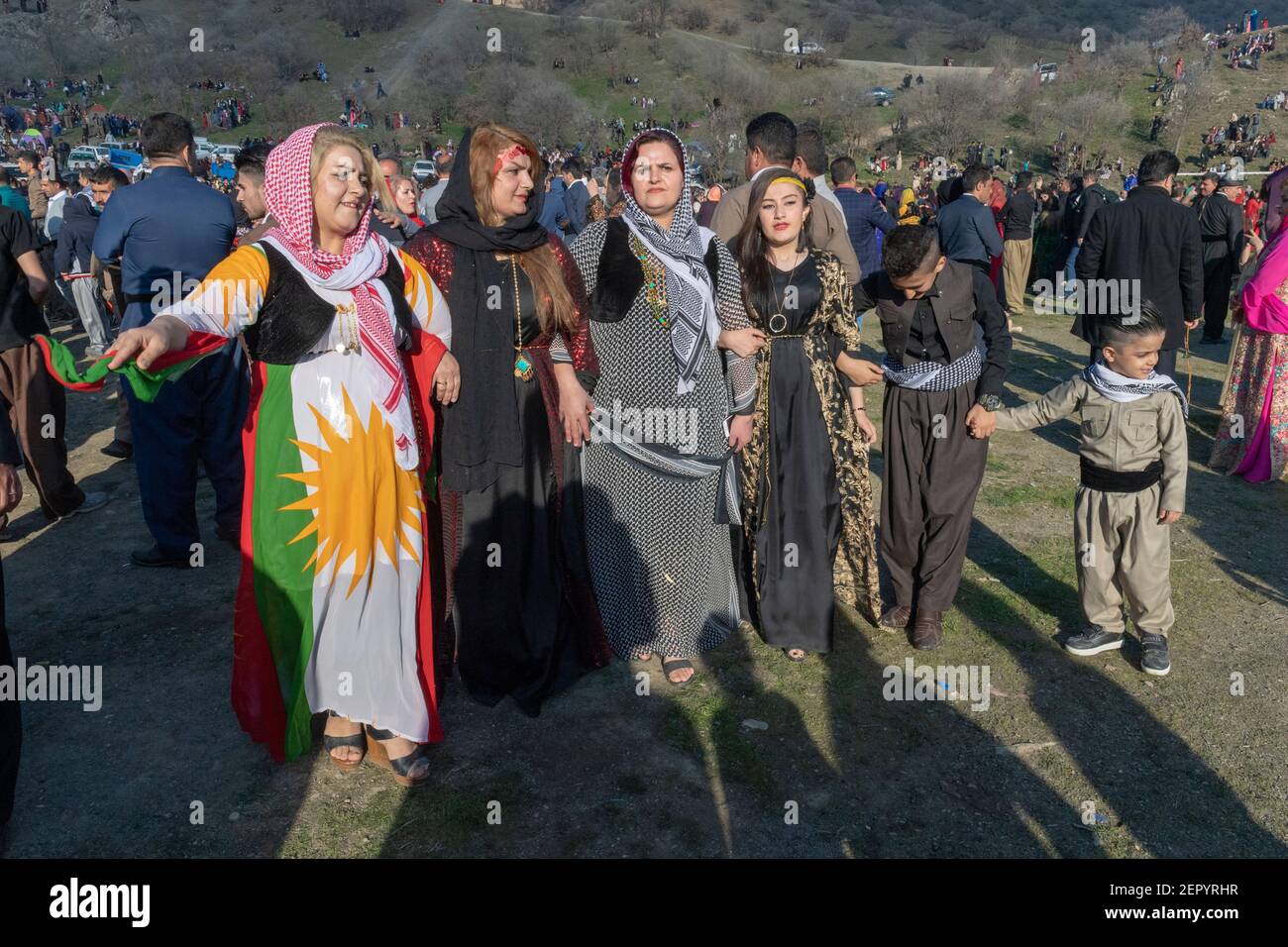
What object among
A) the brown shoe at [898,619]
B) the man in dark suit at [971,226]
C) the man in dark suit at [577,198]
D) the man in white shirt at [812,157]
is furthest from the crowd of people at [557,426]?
the man in dark suit at [577,198]

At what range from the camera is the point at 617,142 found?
178 feet

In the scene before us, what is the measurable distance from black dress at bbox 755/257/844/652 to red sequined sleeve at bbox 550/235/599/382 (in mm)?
799

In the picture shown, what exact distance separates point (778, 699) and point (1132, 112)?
5326cm

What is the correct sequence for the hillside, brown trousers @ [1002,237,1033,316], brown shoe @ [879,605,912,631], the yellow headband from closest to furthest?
1. the yellow headband
2. brown shoe @ [879,605,912,631]
3. brown trousers @ [1002,237,1033,316]
4. the hillside

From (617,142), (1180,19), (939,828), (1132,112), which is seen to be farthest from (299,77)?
(1180,19)

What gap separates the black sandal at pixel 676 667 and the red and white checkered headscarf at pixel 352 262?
1.45 m

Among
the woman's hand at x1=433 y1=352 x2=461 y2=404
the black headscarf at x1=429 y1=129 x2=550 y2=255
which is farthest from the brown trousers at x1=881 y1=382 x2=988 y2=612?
the woman's hand at x1=433 y1=352 x2=461 y2=404

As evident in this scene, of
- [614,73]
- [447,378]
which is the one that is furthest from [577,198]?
[614,73]

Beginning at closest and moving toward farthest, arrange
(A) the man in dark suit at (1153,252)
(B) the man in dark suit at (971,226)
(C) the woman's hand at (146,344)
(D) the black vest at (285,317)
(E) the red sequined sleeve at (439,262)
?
1. (C) the woman's hand at (146,344)
2. (D) the black vest at (285,317)
3. (E) the red sequined sleeve at (439,262)
4. (A) the man in dark suit at (1153,252)
5. (B) the man in dark suit at (971,226)

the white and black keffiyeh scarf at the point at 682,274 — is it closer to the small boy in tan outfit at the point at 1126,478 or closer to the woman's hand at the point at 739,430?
the woman's hand at the point at 739,430

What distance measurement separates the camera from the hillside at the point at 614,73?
48531 millimetres

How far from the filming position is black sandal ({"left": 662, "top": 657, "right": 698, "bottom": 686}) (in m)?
3.79

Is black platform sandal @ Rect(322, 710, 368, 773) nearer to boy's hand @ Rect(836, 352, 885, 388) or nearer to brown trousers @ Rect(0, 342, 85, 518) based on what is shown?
boy's hand @ Rect(836, 352, 885, 388)
